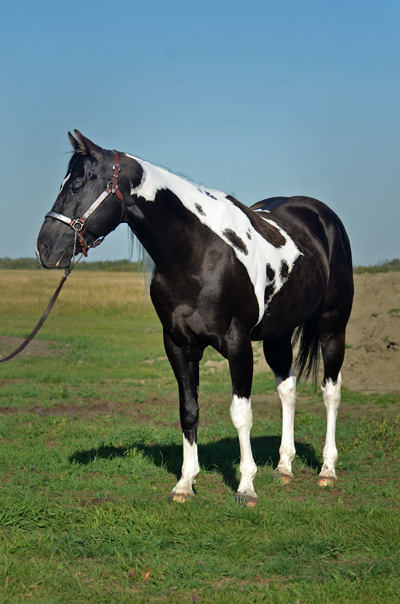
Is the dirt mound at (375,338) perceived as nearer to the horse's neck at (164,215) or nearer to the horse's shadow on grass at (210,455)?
the horse's shadow on grass at (210,455)

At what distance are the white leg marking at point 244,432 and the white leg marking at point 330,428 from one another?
46.5 inches

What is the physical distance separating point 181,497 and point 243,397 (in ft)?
3.12

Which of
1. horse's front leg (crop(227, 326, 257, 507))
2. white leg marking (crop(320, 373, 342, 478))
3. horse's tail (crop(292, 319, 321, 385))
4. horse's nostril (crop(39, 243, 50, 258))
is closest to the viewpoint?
horse's nostril (crop(39, 243, 50, 258))

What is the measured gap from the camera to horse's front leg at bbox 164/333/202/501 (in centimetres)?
510

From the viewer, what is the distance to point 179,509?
470 cm

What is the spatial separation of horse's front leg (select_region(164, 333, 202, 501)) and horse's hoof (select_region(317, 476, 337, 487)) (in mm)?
1229

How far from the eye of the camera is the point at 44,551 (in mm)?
4008

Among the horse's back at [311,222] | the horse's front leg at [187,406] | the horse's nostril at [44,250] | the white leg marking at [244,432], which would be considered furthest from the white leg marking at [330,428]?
the horse's nostril at [44,250]

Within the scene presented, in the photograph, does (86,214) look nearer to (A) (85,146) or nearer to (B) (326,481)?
(A) (85,146)

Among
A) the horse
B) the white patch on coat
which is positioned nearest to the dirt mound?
the horse

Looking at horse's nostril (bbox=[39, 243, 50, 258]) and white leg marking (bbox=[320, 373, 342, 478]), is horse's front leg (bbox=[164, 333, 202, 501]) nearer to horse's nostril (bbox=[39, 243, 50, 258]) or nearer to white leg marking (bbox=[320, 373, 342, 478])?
horse's nostril (bbox=[39, 243, 50, 258])

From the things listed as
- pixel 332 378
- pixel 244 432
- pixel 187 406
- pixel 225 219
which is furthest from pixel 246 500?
pixel 225 219

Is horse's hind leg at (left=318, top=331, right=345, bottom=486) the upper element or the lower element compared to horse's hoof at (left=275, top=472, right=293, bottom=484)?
upper

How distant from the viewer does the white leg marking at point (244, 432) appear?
4891mm
